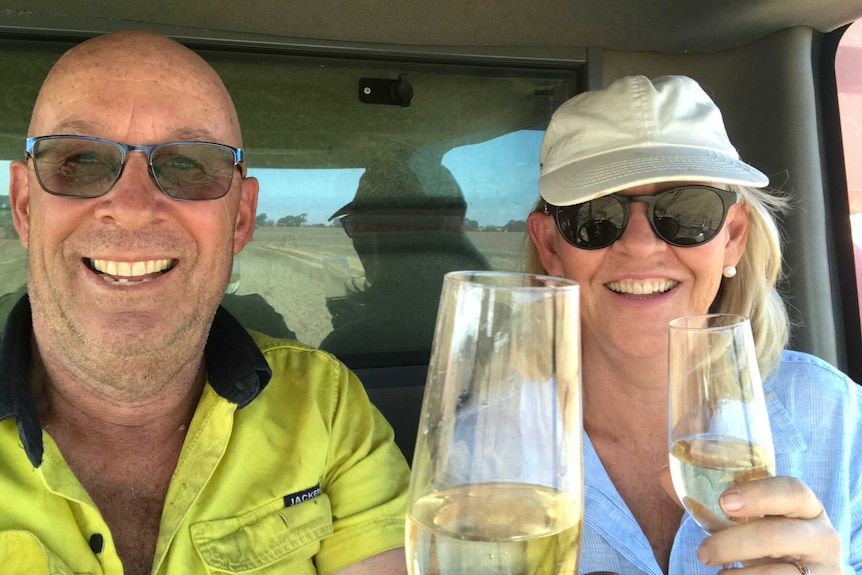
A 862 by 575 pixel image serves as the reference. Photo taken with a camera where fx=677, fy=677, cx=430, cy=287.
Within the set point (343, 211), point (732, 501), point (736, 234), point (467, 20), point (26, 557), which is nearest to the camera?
point (732, 501)

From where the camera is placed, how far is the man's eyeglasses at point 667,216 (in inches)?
60.4

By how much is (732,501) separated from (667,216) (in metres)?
0.77

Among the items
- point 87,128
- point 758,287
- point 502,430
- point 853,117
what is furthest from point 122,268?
point 853,117

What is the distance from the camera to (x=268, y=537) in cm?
151

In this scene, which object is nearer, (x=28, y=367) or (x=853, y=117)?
(x=28, y=367)

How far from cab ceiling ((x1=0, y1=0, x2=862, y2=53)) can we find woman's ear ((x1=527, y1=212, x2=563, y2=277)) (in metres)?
1.00

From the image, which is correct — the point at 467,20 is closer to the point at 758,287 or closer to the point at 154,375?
the point at 758,287

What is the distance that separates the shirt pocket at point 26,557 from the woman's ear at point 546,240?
1.28m

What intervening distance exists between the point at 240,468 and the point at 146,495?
8.4 inches

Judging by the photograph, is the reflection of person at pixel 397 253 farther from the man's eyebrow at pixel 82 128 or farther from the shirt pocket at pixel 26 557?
the shirt pocket at pixel 26 557

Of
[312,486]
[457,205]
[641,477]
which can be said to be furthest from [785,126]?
[312,486]

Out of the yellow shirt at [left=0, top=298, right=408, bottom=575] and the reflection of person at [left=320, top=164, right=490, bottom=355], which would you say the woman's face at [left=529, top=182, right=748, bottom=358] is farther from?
the reflection of person at [left=320, top=164, right=490, bottom=355]

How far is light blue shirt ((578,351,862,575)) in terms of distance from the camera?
1481 millimetres

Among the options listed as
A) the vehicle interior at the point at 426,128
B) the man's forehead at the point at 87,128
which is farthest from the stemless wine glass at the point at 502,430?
the vehicle interior at the point at 426,128
